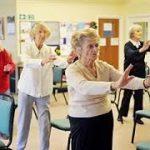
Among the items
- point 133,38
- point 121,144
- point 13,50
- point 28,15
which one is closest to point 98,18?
point 28,15

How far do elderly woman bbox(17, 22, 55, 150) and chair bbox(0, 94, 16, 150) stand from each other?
0.49 m

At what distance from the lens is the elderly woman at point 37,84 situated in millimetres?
3545

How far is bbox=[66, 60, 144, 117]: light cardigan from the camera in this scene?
2.23 metres

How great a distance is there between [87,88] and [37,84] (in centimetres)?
143

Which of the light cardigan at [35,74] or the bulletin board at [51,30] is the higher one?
the bulletin board at [51,30]

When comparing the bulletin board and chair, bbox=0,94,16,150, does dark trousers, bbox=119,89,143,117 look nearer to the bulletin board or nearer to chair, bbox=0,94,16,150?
chair, bbox=0,94,16,150

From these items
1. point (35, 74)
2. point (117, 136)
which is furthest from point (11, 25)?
point (35, 74)

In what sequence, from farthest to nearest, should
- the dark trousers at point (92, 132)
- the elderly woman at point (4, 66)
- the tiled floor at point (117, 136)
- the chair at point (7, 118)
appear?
1. the elderly woman at point (4, 66)
2. the tiled floor at point (117, 136)
3. the chair at point (7, 118)
4. the dark trousers at point (92, 132)

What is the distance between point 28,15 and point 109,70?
6.18 metres

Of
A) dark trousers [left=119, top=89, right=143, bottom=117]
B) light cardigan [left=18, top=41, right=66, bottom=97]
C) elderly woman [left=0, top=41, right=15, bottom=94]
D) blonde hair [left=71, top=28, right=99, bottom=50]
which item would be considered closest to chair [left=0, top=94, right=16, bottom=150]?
light cardigan [left=18, top=41, right=66, bottom=97]

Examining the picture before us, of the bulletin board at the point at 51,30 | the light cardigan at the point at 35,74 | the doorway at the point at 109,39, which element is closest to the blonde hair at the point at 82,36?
the light cardigan at the point at 35,74

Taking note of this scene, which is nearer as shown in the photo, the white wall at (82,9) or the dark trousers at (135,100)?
the dark trousers at (135,100)

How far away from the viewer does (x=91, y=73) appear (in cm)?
237

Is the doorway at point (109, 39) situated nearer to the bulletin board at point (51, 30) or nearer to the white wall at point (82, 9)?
the white wall at point (82, 9)
